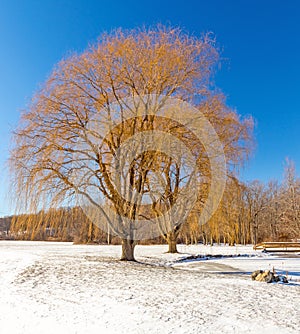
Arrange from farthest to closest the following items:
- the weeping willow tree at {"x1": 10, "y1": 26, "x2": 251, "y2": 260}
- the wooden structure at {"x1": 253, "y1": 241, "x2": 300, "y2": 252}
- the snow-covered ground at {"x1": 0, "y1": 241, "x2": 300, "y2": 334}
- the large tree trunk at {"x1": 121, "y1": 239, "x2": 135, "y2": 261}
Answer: the wooden structure at {"x1": 253, "y1": 241, "x2": 300, "y2": 252}, the large tree trunk at {"x1": 121, "y1": 239, "x2": 135, "y2": 261}, the weeping willow tree at {"x1": 10, "y1": 26, "x2": 251, "y2": 260}, the snow-covered ground at {"x1": 0, "y1": 241, "x2": 300, "y2": 334}

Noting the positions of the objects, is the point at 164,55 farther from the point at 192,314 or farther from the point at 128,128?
the point at 192,314

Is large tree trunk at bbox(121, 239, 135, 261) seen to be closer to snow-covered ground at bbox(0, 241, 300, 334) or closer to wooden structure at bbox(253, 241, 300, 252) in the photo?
snow-covered ground at bbox(0, 241, 300, 334)

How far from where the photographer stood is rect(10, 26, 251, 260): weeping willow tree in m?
9.73

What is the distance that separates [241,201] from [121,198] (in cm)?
464

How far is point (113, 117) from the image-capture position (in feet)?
34.7

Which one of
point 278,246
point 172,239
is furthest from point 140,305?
point 278,246

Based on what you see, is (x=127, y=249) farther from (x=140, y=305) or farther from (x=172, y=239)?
(x=172, y=239)

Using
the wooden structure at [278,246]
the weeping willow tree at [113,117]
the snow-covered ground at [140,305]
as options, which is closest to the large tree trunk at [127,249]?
the weeping willow tree at [113,117]

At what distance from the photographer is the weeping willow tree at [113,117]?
9734 millimetres

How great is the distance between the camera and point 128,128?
10.8m

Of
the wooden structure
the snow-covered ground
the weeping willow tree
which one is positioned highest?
the weeping willow tree

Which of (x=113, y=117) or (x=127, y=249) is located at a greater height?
(x=113, y=117)

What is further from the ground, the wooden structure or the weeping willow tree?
the weeping willow tree

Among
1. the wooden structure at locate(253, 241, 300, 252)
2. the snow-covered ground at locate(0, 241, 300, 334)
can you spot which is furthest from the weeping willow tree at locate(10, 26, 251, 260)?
the wooden structure at locate(253, 241, 300, 252)
